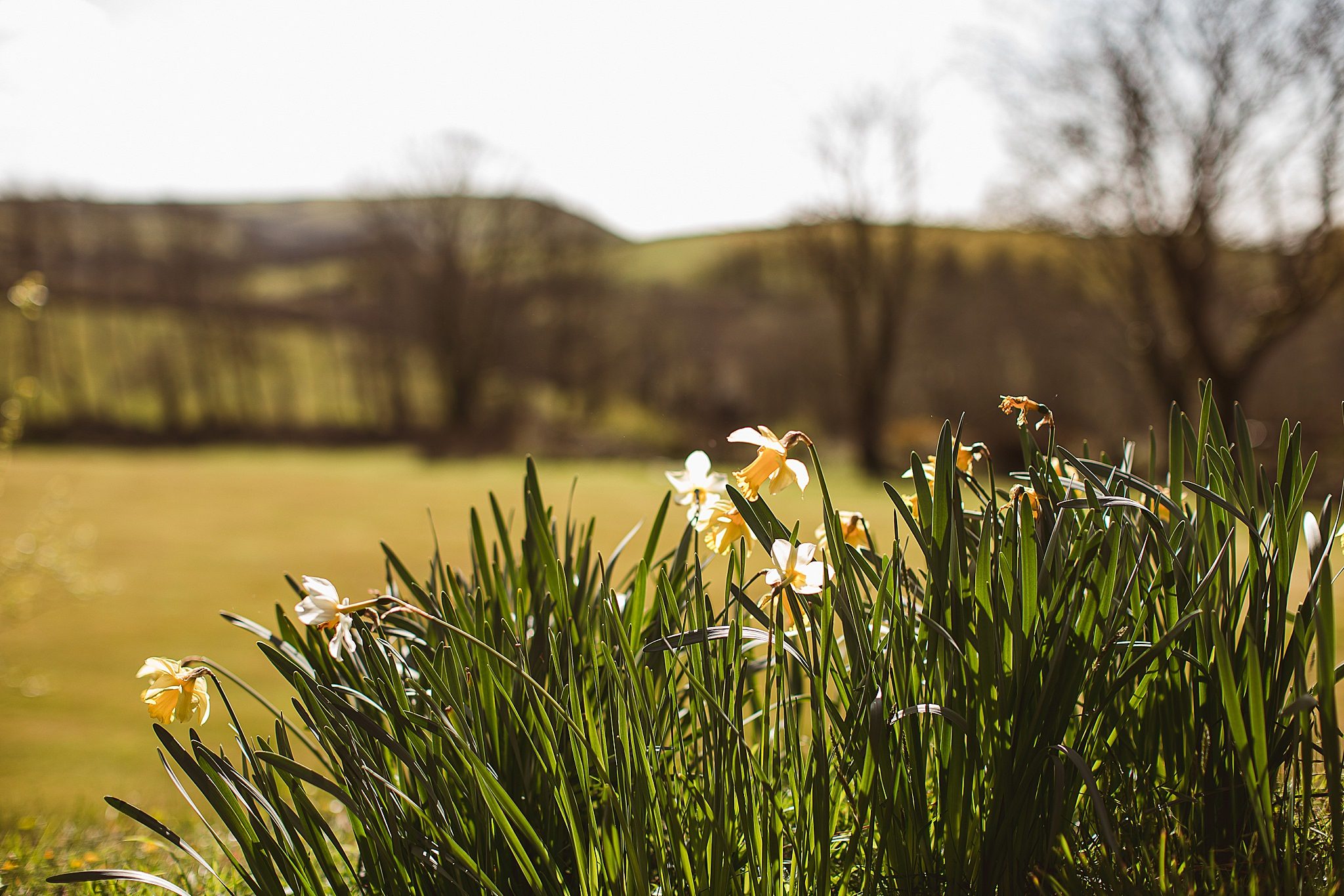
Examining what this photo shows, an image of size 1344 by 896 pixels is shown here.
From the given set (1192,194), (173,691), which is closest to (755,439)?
(173,691)

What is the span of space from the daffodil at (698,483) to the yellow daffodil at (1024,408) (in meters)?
0.39

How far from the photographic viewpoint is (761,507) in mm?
1008

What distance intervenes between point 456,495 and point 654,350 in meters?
10.5

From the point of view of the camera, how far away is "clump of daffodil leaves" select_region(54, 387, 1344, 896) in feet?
3.01

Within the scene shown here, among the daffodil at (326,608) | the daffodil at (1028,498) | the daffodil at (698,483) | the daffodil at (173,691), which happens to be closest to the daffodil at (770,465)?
the daffodil at (698,483)

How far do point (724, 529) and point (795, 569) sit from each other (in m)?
0.12

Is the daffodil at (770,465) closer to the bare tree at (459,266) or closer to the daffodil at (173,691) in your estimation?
the daffodil at (173,691)

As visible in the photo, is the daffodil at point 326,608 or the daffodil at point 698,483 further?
the daffodil at point 698,483

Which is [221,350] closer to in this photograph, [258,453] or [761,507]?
[258,453]

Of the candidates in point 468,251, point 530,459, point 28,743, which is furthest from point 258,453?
point 530,459

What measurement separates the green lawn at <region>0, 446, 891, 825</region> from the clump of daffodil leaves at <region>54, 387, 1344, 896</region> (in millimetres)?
304

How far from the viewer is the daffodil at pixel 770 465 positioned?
972 mm

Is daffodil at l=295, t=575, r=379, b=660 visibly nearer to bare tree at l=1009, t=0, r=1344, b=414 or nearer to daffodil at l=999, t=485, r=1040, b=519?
daffodil at l=999, t=485, r=1040, b=519

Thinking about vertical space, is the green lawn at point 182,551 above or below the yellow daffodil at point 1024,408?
→ below
